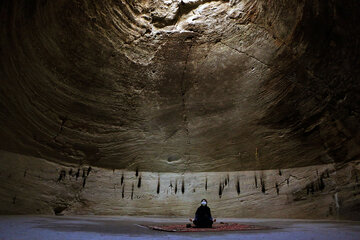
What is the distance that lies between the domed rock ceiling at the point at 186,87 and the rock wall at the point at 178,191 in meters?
0.21

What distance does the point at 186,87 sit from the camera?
7.71 metres

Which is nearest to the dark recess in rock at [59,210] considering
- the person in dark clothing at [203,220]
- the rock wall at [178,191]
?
the rock wall at [178,191]

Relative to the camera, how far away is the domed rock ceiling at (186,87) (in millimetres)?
6461

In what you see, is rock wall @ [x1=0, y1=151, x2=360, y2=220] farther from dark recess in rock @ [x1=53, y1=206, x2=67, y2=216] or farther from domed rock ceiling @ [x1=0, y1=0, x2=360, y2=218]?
domed rock ceiling @ [x1=0, y1=0, x2=360, y2=218]

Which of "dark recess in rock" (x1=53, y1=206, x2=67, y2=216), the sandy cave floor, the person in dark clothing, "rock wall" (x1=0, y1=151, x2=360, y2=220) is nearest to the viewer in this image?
the sandy cave floor

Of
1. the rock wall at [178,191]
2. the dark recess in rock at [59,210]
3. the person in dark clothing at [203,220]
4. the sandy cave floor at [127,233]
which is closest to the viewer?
the sandy cave floor at [127,233]

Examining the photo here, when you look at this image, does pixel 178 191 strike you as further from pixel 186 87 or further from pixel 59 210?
pixel 59 210

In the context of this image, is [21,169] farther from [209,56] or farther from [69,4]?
[209,56]

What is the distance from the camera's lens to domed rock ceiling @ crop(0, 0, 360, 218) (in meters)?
6.46

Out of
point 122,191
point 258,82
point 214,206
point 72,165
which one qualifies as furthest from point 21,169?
point 258,82

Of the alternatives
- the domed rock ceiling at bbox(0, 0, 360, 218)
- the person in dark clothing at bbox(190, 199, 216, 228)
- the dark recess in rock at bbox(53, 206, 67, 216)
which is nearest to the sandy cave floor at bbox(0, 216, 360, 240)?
the person in dark clothing at bbox(190, 199, 216, 228)

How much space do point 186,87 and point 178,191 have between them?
270 cm

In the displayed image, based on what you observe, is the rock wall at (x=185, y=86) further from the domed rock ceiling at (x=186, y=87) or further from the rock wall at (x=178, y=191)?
the rock wall at (x=178, y=191)

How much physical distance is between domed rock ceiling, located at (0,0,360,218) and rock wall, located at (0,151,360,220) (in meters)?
0.21
